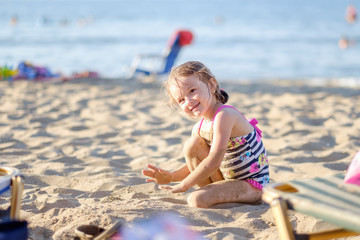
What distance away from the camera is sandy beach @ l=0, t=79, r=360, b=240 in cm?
262

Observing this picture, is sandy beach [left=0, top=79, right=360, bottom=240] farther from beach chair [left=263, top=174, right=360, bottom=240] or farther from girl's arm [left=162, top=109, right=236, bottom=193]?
beach chair [left=263, top=174, right=360, bottom=240]

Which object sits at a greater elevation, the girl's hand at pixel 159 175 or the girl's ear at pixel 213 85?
the girl's ear at pixel 213 85

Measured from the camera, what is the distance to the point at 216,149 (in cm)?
273

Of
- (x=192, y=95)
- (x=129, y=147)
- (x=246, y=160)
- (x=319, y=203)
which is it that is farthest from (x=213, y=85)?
(x=129, y=147)

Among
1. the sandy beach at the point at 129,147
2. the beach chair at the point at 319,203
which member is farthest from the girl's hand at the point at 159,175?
the beach chair at the point at 319,203

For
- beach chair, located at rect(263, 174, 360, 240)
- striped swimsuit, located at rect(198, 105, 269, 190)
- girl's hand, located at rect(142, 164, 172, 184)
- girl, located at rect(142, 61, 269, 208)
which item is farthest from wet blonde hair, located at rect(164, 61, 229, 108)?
beach chair, located at rect(263, 174, 360, 240)

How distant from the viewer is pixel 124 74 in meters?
12.3

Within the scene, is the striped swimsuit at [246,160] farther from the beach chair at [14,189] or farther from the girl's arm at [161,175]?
the beach chair at [14,189]

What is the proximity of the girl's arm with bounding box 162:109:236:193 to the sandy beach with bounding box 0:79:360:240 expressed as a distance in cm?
19

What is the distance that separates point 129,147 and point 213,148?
1.79 m

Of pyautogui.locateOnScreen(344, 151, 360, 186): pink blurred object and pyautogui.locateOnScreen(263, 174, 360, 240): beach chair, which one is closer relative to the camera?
pyautogui.locateOnScreen(263, 174, 360, 240): beach chair

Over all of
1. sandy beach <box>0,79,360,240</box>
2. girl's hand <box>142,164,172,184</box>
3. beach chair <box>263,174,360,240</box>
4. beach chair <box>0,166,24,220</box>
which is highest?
beach chair <box>263,174,360,240</box>

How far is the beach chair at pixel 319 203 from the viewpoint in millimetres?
1614

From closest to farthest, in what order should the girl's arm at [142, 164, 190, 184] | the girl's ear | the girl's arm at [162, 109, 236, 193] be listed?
1. the girl's arm at [162, 109, 236, 193]
2. the girl's ear
3. the girl's arm at [142, 164, 190, 184]
